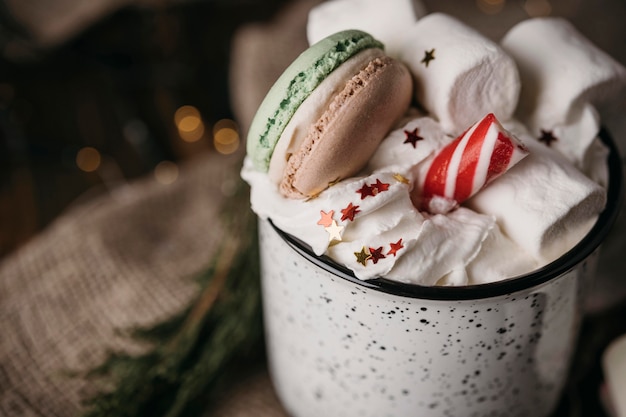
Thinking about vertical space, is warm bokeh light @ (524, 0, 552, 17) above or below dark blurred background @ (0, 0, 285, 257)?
below

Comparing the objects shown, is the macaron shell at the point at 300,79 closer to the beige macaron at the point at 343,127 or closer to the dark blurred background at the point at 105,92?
the beige macaron at the point at 343,127

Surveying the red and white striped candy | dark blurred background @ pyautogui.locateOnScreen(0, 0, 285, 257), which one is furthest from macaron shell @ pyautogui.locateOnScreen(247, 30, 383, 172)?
dark blurred background @ pyautogui.locateOnScreen(0, 0, 285, 257)

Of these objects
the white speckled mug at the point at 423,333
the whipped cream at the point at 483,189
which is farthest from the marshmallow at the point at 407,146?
the white speckled mug at the point at 423,333

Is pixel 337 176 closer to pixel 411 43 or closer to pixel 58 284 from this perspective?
pixel 411 43

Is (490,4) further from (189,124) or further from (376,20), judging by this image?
(376,20)

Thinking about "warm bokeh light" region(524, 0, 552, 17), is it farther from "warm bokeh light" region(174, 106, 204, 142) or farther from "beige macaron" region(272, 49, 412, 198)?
"beige macaron" region(272, 49, 412, 198)

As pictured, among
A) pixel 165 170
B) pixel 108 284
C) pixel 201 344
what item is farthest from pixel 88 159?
pixel 201 344

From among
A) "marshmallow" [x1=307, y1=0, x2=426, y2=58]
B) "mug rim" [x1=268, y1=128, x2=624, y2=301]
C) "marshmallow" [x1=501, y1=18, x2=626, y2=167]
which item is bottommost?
"mug rim" [x1=268, y1=128, x2=624, y2=301]

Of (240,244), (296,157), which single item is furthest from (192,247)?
(296,157)
